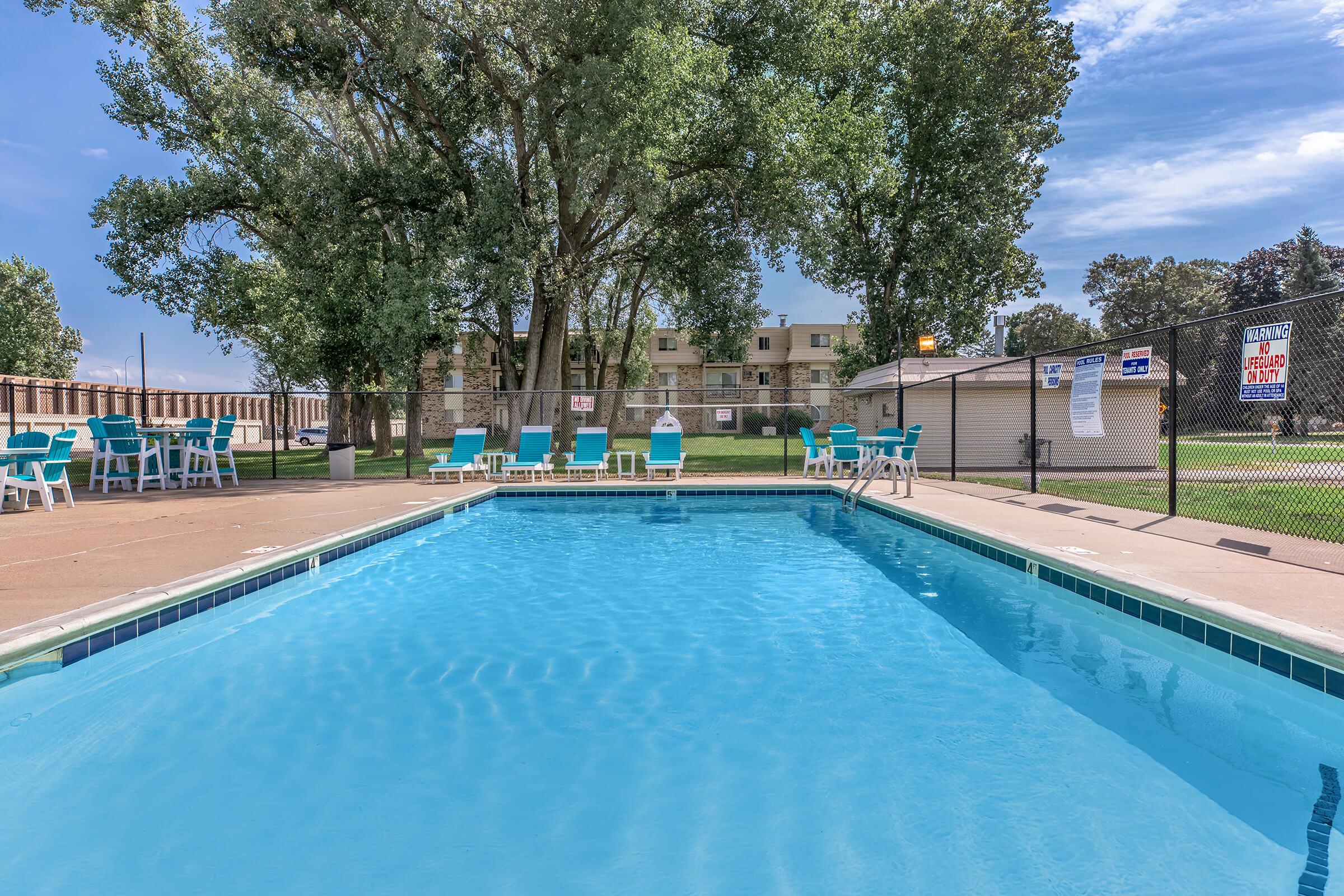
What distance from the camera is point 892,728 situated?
3.15 metres

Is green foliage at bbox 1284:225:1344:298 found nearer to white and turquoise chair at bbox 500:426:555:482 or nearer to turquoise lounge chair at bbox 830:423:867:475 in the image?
turquoise lounge chair at bbox 830:423:867:475

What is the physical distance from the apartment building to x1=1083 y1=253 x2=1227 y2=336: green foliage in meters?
20.1

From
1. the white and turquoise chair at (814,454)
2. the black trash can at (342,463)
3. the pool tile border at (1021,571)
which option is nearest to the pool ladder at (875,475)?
the pool tile border at (1021,571)

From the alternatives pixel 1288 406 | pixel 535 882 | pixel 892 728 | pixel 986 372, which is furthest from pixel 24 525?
pixel 1288 406

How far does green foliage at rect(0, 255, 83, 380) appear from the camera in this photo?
36.6m

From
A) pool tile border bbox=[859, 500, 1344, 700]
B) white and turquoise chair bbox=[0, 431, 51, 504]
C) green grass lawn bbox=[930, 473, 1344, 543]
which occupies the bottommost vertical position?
→ pool tile border bbox=[859, 500, 1344, 700]

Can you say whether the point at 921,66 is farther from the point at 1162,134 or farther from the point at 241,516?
the point at 241,516

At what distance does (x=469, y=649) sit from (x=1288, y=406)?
15993mm

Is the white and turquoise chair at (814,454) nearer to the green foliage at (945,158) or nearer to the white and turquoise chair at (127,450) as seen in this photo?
the green foliage at (945,158)

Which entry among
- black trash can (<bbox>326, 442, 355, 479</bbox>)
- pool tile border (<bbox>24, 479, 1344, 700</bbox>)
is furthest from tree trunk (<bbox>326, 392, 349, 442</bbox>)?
pool tile border (<bbox>24, 479, 1344, 700</bbox>)

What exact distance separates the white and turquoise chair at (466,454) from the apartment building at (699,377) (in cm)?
2210

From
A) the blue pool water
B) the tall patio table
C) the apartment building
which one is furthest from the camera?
the apartment building

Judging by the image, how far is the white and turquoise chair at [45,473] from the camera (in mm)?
8477

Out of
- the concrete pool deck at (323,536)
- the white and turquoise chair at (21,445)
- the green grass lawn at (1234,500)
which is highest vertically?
the white and turquoise chair at (21,445)
